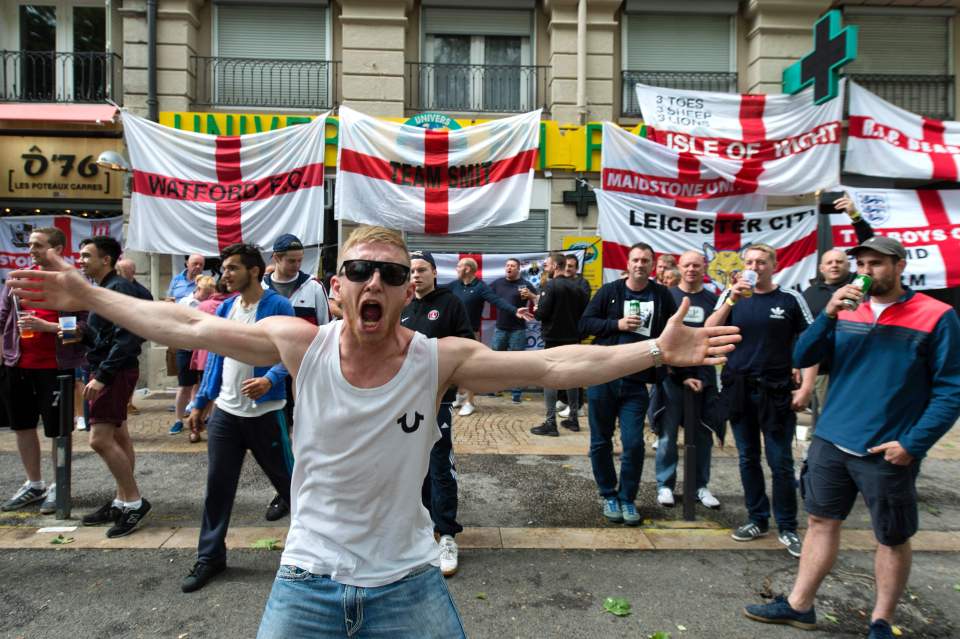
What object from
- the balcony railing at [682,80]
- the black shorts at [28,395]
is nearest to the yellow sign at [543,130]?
the balcony railing at [682,80]

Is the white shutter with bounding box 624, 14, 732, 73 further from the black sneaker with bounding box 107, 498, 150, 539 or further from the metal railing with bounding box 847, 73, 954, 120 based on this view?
the black sneaker with bounding box 107, 498, 150, 539

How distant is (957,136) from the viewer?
27.8 feet

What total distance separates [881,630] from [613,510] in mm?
1982

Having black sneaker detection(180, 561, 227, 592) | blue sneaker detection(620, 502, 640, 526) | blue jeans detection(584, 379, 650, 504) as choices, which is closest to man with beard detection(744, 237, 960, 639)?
blue sneaker detection(620, 502, 640, 526)

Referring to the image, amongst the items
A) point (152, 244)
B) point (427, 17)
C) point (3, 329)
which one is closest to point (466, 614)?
point (3, 329)

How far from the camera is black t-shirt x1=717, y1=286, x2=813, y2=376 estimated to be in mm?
4617

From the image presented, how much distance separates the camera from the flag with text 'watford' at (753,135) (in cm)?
877

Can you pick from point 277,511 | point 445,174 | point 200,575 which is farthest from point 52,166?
point 200,575

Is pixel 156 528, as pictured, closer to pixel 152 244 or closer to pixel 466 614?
pixel 466 614

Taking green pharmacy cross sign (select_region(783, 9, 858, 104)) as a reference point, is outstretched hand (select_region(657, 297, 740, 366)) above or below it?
below

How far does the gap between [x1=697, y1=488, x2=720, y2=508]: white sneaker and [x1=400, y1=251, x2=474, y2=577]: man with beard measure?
7.16 ft

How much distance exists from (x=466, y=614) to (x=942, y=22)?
46.0 ft

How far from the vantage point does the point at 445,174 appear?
9695 millimetres

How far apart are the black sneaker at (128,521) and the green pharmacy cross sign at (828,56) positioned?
31.6 feet
